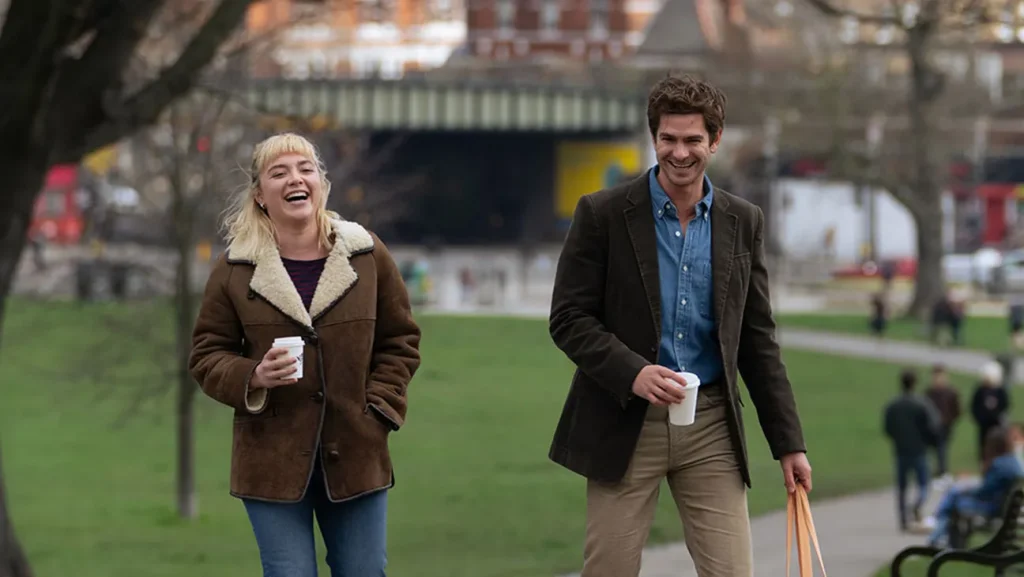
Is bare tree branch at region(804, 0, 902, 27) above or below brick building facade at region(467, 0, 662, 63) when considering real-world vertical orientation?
below

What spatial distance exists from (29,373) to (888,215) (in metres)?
48.7

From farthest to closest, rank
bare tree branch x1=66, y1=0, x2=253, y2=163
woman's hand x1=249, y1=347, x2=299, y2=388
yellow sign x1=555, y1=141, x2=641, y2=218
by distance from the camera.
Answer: yellow sign x1=555, y1=141, x2=641, y2=218 < bare tree branch x1=66, y1=0, x2=253, y2=163 < woman's hand x1=249, y1=347, x2=299, y2=388

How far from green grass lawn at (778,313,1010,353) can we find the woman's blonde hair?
1611 inches

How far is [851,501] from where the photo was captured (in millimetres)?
19969

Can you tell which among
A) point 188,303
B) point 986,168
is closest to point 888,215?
point 986,168

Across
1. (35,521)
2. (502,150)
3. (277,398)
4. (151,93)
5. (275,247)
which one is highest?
(502,150)

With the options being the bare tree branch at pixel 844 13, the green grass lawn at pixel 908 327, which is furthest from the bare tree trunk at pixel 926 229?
the bare tree branch at pixel 844 13

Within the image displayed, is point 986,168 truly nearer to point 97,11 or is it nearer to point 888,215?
point 888,215

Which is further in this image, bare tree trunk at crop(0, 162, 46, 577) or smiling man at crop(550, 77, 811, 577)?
bare tree trunk at crop(0, 162, 46, 577)

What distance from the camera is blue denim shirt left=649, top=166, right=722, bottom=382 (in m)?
5.01

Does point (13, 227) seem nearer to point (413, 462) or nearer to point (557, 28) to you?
point (413, 462)

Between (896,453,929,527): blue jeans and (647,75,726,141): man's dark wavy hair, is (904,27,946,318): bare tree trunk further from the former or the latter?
(647,75,726,141): man's dark wavy hair

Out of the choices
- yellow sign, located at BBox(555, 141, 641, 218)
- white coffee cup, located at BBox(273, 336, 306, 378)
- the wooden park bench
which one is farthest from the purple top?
yellow sign, located at BBox(555, 141, 641, 218)

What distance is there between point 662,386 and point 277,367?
0.95 meters
